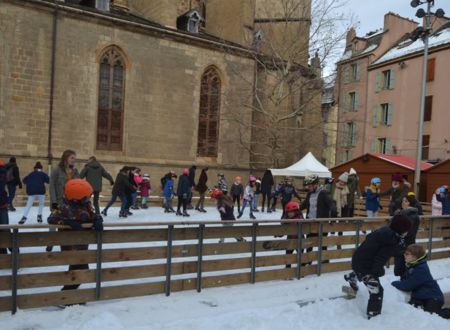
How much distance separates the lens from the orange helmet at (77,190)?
5.05 metres

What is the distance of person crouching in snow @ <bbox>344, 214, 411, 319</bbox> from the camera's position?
5.30m

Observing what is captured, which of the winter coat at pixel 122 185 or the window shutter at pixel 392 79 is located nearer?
the winter coat at pixel 122 185

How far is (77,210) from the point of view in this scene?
517 centimetres

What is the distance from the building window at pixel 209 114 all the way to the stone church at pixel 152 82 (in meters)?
0.06

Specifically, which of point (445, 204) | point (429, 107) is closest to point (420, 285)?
point (445, 204)

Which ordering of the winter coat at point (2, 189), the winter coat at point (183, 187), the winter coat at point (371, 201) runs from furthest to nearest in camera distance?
the winter coat at point (183, 187) → the winter coat at point (371, 201) → the winter coat at point (2, 189)

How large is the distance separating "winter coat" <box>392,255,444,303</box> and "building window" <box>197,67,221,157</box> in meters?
19.8

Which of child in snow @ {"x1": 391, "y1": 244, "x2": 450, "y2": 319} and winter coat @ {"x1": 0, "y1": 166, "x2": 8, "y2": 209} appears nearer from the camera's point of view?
child in snow @ {"x1": 391, "y1": 244, "x2": 450, "y2": 319}

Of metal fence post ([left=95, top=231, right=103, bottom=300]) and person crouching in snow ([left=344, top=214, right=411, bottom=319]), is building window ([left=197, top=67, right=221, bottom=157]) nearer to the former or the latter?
metal fence post ([left=95, top=231, right=103, bottom=300])

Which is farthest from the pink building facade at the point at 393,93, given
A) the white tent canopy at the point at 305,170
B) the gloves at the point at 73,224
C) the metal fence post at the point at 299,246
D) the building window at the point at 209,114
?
the gloves at the point at 73,224

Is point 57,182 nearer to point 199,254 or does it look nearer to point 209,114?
point 199,254

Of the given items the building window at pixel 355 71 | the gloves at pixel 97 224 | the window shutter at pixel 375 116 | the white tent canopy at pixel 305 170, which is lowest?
the gloves at pixel 97 224

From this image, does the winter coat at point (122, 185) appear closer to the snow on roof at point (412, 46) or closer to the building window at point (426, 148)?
the building window at point (426, 148)

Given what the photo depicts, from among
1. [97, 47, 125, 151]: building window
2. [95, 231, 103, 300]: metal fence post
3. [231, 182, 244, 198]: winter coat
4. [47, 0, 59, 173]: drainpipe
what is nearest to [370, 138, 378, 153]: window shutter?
[97, 47, 125, 151]: building window
